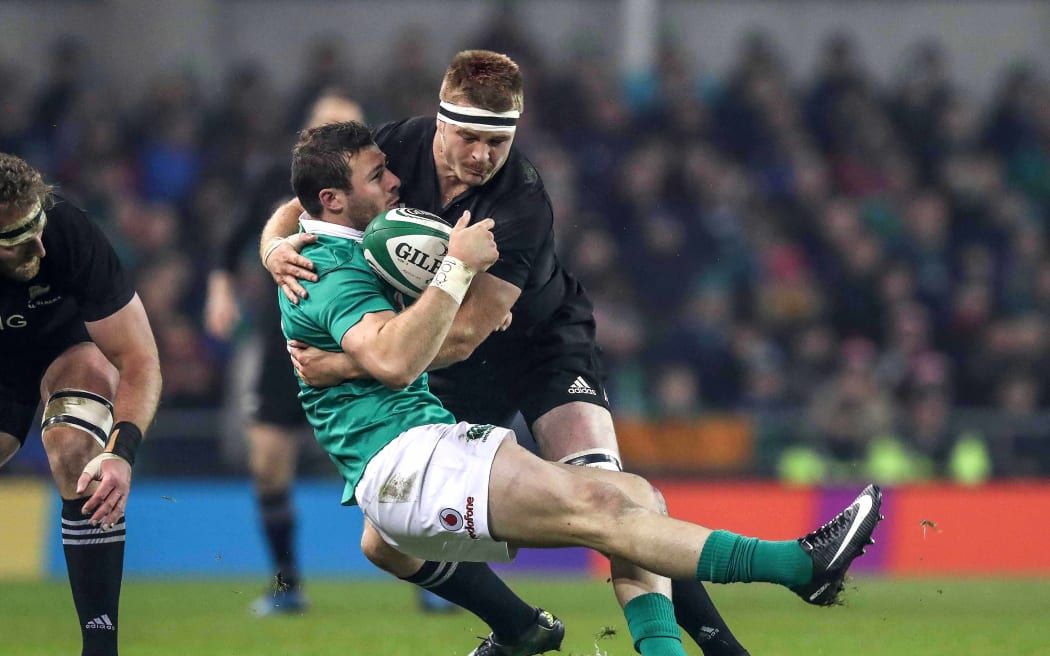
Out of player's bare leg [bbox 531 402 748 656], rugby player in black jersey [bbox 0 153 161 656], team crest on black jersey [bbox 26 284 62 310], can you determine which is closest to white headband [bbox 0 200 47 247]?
rugby player in black jersey [bbox 0 153 161 656]

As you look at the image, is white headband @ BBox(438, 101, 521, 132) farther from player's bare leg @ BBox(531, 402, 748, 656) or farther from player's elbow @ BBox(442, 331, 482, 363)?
player's bare leg @ BBox(531, 402, 748, 656)

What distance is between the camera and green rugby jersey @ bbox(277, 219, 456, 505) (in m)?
5.29

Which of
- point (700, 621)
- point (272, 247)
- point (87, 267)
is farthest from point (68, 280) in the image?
point (700, 621)

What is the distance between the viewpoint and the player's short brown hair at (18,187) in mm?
5508

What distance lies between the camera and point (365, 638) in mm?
7496

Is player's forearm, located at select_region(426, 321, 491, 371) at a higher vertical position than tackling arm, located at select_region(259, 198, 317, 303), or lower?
lower

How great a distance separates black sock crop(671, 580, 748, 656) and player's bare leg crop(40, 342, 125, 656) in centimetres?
209

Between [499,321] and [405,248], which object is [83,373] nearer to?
[405,248]

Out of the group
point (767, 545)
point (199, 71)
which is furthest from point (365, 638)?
point (199, 71)

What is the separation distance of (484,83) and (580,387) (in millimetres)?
1341

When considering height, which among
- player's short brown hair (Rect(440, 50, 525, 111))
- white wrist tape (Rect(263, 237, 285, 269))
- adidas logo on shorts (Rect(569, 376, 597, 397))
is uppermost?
player's short brown hair (Rect(440, 50, 525, 111))

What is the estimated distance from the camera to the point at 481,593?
619 cm

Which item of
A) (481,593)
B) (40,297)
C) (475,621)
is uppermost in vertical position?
(40,297)

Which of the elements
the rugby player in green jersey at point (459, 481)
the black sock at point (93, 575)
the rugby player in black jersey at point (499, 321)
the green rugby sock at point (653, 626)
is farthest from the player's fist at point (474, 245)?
the black sock at point (93, 575)
